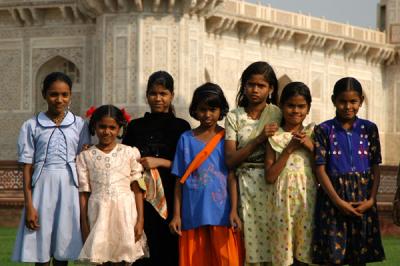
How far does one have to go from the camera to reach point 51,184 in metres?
6.04

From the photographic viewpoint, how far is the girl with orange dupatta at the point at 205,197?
5977 millimetres

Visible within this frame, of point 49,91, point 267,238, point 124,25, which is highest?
point 124,25

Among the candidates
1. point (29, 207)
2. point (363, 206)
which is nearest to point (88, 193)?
point (29, 207)

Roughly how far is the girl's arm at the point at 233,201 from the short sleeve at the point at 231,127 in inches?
7.9

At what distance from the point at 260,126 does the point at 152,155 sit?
67cm

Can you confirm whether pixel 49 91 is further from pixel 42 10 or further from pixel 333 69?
pixel 333 69

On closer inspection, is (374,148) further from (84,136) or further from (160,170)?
(84,136)

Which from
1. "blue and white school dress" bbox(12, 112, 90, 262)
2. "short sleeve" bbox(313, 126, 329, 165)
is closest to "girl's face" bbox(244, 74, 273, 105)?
"short sleeve" bbox(313, 126, 329, 165)

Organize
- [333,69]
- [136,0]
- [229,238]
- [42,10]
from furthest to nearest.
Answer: [333,69], [42,10], [136,0], [229,238]

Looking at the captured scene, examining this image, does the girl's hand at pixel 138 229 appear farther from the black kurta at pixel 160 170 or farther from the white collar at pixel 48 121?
the white collar at pixel 48 121

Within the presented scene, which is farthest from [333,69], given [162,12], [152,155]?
[152,155]

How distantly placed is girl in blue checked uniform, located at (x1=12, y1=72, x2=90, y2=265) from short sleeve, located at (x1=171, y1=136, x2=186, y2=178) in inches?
21.7

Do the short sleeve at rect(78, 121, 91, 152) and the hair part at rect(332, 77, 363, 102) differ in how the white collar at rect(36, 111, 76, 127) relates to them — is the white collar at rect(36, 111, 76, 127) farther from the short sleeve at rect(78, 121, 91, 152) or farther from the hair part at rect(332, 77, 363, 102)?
the hair part at rect(332, 77, 363, 102)

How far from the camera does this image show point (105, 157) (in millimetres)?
6047
